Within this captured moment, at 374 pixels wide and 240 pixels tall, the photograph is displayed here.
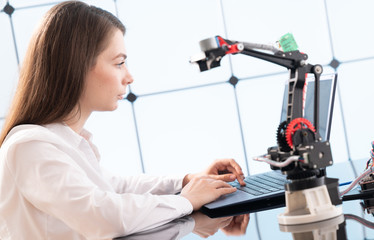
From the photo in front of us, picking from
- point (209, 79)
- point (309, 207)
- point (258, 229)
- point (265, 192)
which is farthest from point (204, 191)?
point (209, 79)

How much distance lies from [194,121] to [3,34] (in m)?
1.14

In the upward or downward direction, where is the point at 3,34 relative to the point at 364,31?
upward

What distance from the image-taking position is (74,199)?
106 cm

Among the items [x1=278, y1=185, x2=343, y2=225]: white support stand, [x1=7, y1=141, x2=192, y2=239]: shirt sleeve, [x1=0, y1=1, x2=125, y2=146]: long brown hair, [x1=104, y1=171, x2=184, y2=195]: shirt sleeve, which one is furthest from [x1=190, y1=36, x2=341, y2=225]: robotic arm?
[x1=104, y1=171, x2=184, y2=195]: shirt sleeve

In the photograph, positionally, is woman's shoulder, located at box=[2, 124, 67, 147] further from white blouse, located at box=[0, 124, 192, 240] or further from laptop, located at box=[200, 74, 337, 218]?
laptop, located at box=[200, 74, 337, 218]

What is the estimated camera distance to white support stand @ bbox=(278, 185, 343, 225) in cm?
92

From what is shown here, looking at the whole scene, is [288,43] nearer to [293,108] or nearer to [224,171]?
[293,108]

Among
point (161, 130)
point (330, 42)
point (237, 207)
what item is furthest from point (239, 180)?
point (330, 42)

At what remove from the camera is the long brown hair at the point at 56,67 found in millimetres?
1276

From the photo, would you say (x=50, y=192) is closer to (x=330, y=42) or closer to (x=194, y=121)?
(x=194, y=121)

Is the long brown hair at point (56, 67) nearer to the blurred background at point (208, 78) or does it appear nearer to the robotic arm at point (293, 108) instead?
the robotic arm at point (293, 108)

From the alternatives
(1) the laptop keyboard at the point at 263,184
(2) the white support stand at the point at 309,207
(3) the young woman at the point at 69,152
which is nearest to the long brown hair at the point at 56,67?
(3) the young woman at the point at 69,152

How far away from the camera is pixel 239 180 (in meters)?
1.43

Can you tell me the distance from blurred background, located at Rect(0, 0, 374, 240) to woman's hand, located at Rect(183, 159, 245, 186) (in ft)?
4.82
